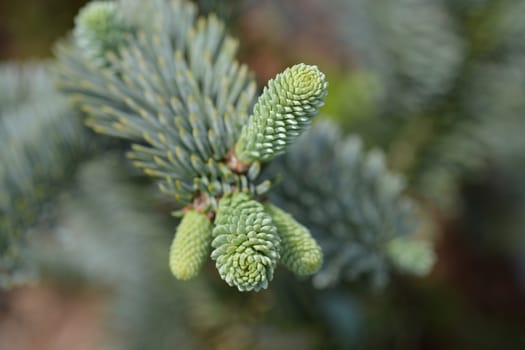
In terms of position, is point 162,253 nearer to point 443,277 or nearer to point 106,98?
point 106,98

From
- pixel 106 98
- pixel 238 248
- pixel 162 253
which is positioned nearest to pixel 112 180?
pixel 162 253

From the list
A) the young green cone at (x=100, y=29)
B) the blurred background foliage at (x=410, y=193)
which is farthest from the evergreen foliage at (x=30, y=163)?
the young green cone at (x=100, y=29)

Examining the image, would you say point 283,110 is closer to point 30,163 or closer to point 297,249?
point 297,249

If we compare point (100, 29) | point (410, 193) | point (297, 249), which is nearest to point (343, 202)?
point (297, 249)

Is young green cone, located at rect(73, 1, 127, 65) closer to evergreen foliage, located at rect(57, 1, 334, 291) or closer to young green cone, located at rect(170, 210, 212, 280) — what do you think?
evergreen foliage, located at rect(57, 1, 334, 291)

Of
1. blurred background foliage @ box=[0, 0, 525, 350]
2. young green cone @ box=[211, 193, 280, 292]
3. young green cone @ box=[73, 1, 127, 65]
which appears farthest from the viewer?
blurred background foliage @ box=[0, 0, 525, 350]

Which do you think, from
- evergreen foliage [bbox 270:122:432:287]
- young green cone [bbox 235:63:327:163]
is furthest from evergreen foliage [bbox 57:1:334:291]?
evergreen foliage [bbox 270:122:432:287]
